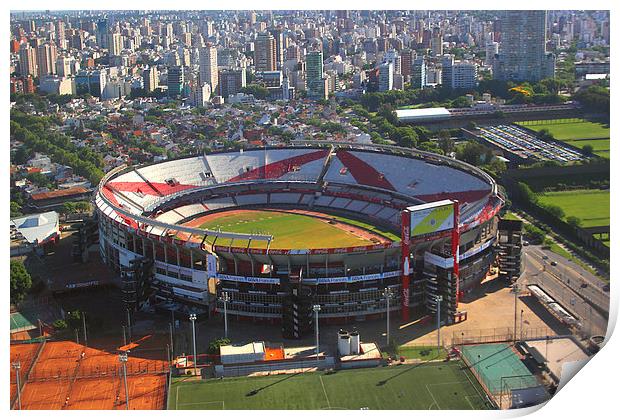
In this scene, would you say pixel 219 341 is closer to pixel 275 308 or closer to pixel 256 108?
pixel 275 308

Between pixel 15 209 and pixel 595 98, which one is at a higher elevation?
pixel 595 98

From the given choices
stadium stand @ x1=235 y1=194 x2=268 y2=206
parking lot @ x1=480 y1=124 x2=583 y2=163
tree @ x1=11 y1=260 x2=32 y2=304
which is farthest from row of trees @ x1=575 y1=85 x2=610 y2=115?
tree @ x1=11 y1=260 x2=32 y2=304

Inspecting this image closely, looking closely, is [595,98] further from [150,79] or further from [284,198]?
[150,79]

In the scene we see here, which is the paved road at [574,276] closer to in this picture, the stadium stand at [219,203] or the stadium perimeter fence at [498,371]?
the stadium perimeter fence at [498,371]

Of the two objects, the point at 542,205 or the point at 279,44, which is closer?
the point at 542,205

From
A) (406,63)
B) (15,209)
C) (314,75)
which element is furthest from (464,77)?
(15,209)

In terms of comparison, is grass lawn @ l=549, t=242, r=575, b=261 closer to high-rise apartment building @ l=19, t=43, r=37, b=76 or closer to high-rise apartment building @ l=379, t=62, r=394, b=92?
high-rise apartment building @ l=379, t=62, r=394, b=92

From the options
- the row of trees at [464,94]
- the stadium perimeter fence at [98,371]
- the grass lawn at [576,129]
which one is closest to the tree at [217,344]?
the stadium perimeter fence at [98,371]
